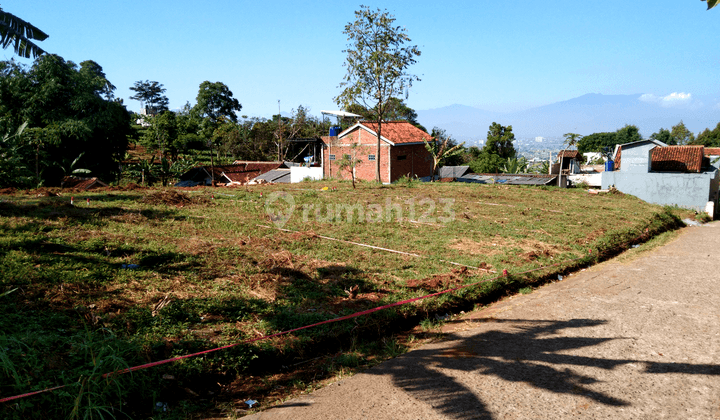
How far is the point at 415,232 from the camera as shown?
1222cm

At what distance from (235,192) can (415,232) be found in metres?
9.18

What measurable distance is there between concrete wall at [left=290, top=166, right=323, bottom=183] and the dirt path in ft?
92.2

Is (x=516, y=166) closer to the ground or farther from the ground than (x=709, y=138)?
closer to the ground

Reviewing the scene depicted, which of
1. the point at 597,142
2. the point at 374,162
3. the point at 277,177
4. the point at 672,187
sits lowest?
the point at 672,187

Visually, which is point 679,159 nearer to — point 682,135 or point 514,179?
point 514,179

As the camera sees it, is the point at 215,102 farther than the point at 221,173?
Yes

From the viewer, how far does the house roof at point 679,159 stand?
29.9 m

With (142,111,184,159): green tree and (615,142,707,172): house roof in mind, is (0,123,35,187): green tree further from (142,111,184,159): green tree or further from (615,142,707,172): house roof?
(615,142,707,172): house roof

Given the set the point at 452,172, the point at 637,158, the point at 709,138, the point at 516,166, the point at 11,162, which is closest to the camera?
the point at 11,162

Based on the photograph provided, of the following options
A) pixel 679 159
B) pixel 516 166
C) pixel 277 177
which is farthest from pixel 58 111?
pixel 679 159

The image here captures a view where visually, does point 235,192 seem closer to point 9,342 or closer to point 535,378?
point 9,342

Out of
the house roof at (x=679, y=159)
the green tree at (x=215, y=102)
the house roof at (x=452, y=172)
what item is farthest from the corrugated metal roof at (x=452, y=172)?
the green tree at (x=215, y=102)

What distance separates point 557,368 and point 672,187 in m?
24.9

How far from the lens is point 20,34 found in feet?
30.7
